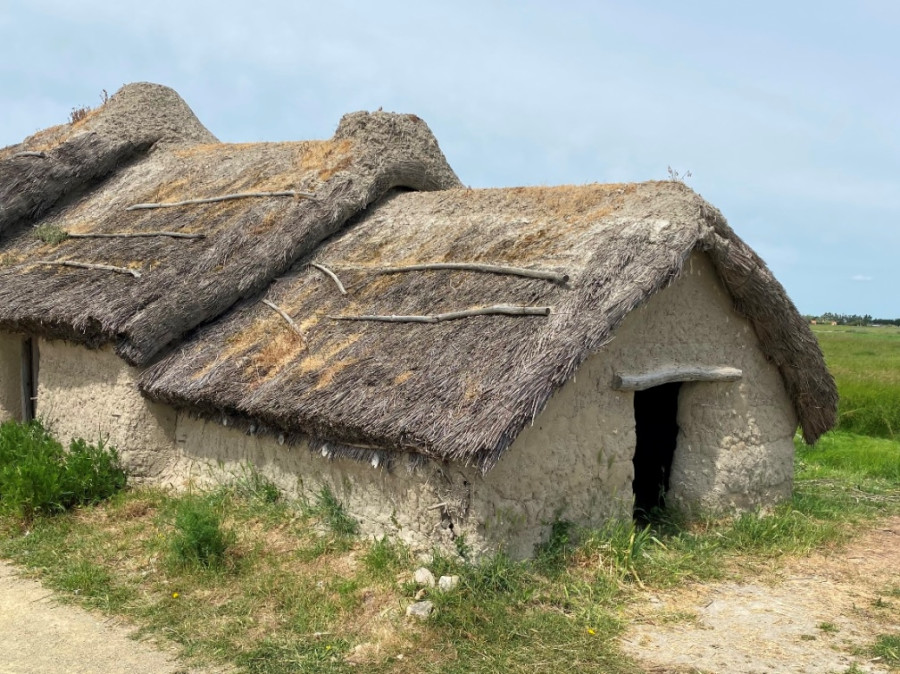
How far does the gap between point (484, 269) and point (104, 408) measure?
436cm

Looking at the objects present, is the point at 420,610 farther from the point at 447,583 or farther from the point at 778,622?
the point at 778,622

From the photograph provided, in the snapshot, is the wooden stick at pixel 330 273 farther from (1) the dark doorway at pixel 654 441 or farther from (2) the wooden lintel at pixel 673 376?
(1) the dark doorway at pixel 654 441

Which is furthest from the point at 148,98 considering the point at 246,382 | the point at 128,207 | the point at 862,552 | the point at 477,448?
the point at 862,552

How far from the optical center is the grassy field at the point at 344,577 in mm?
5914

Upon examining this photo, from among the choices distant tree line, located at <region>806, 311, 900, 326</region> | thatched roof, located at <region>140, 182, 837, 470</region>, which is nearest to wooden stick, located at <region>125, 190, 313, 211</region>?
thatched roof, located at <region>140, 182, 837, 470</region>

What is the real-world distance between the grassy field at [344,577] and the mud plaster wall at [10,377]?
10.2ft

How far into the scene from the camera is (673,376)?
8094mm

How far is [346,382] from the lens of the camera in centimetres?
751

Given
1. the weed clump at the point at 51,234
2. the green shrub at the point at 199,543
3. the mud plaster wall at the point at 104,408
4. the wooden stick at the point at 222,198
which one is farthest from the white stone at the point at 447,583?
the weed clump at the point at 51,234

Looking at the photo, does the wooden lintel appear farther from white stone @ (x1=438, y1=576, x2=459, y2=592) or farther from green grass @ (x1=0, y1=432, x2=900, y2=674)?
white stone @ (x1=438, y1=576, x2=459, y2=592)

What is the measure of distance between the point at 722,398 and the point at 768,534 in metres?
1.31

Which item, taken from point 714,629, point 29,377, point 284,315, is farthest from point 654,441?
point 29,377

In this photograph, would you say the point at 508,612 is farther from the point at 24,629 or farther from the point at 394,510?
the point at 24,629

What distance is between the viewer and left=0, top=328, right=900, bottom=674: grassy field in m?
5.91
